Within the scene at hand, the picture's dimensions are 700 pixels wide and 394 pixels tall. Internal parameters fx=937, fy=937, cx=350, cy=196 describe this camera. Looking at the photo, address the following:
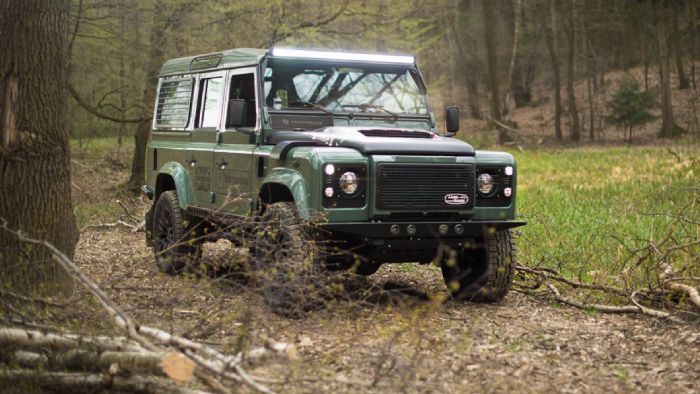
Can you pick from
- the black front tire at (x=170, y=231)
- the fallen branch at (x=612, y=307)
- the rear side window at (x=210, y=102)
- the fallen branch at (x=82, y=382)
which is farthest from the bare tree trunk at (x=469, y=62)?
the fallen branch at (x=82, y=382)

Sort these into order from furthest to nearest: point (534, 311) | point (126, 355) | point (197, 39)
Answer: point (197, 39) < point (534, 311) < point (126, 355)

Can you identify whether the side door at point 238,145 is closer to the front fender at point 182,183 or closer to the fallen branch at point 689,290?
the front fender at point 182,183

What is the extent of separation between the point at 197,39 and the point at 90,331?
46.5 ft

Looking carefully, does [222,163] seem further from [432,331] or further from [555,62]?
[555,62]

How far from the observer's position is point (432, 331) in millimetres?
7293

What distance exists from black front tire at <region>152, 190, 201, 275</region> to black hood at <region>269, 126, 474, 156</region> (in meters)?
1.97

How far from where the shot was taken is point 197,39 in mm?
19453

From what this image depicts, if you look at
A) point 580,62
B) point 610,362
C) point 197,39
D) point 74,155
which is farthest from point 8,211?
point 580,62

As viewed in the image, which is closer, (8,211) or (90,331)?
(90,331)

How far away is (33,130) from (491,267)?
13.4 feet

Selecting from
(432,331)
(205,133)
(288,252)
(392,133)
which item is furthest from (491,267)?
(205,133)

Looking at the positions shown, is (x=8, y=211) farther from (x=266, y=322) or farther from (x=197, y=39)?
(x=197, y=39)

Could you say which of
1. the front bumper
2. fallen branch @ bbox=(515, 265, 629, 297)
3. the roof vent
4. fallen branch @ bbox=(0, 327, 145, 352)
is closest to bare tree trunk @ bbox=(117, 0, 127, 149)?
the roof vent

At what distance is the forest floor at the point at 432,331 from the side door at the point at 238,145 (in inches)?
24.9
